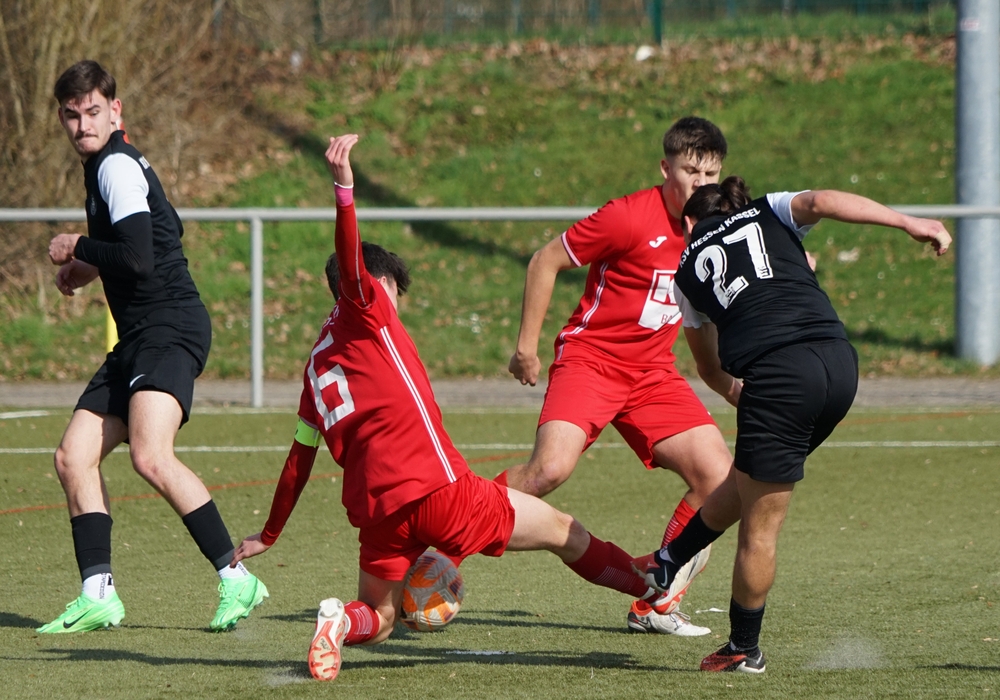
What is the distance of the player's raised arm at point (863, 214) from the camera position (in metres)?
3.83

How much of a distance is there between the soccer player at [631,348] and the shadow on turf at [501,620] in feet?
1.63

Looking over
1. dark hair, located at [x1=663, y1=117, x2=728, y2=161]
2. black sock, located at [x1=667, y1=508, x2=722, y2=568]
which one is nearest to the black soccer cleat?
black sock, located at [x1=667, y1=508, x2=722, y2=568]

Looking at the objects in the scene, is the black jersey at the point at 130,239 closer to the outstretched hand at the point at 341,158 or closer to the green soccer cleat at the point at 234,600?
the green soccer cleat at the point at 234,600

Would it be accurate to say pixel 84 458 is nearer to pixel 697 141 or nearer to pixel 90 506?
pixel 90 506

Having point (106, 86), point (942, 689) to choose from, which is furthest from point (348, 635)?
point (106, 86)

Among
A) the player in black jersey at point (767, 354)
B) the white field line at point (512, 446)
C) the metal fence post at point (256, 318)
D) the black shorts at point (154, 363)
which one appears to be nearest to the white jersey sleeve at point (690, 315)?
the player in black jersey at point (767, 354)

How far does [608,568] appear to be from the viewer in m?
4.66

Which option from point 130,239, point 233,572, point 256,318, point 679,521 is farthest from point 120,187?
point 256,318

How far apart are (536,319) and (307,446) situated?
4.91ft

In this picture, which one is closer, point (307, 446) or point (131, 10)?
point (307, 446)

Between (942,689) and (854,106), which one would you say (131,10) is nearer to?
(854,106)

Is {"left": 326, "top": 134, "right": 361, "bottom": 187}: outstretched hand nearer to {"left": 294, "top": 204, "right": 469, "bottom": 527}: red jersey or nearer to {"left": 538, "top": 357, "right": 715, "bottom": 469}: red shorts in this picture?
{"left": 294, "top": 204, "right": 469, "bottom": 527}: red jersey

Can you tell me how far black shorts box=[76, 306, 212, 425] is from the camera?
499 centimetres

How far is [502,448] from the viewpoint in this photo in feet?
30.9
